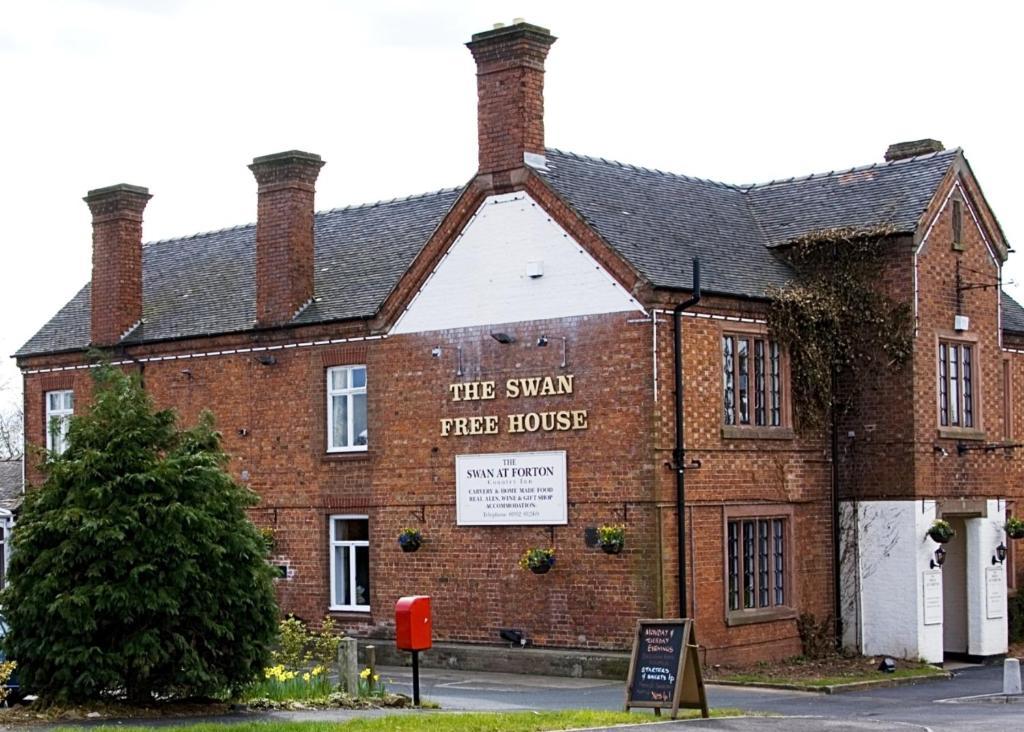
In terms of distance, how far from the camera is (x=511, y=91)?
86.3ft

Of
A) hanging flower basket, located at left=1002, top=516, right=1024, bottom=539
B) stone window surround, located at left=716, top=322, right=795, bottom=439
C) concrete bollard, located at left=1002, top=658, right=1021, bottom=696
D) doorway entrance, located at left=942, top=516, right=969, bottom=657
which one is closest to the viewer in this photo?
concrete bollard, located at left=1002, top=658, right=1021, bottom=696

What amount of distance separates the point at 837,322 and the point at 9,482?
22.3m

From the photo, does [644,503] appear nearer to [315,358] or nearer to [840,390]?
[840,390]

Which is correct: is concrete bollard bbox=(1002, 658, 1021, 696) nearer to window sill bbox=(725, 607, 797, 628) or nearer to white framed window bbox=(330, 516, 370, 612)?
window sill bbox=(725, 607, 797, 628)

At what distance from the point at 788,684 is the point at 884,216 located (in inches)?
332

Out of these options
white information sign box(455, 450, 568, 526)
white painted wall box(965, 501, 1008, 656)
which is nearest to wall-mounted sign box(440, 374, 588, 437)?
white information sign box(455, 450, 568, 526)

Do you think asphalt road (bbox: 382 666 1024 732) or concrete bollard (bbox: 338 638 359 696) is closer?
asphalt road (bbox: 382 666 1024 732)

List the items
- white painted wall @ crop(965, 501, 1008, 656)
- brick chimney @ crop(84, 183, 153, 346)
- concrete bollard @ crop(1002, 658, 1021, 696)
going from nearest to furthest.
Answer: concrete bollard @ crop(1002, 658, 1021, 696) < white painted wall @ crop(965, 501, 1008, 656) < brick chimney @ crop(84, 183, 153, 346)

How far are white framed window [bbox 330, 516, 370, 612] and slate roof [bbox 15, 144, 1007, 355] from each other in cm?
368

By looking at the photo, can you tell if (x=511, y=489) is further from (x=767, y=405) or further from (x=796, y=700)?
(x=796, y=700)

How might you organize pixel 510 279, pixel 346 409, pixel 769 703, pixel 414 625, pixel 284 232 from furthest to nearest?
pixel 284 232, pixel 346 409, pixel 510 279, pixel 769 703, pixel 414 625

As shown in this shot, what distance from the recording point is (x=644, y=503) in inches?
982

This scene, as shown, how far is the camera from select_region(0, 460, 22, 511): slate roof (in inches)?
1470

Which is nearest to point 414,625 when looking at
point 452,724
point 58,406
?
point 452,724
